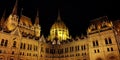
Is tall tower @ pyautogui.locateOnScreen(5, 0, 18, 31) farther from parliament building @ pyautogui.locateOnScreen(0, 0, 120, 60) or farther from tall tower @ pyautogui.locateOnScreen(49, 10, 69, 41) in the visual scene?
tall tower @ pyautogui.locateOnScreen(49, 10, 69, 41)

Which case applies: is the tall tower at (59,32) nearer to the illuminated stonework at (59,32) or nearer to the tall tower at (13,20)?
the illuminated stonework at (59,32)

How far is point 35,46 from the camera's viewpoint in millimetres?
54750

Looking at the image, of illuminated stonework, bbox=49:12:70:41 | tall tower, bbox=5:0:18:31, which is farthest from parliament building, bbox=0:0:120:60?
illuminated stonework, bbox=49:12:70:41

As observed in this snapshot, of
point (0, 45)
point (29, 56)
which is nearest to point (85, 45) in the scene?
point (29, 56)

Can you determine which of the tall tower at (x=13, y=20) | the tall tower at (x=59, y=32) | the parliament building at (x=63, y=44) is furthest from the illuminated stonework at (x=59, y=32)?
the tall tower at (x=13, y=20)

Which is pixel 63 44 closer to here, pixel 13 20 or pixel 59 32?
pixel 59 32

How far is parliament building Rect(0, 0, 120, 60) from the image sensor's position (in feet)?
137

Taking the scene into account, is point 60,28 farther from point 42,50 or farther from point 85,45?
point 85,45

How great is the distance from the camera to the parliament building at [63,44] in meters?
41.9

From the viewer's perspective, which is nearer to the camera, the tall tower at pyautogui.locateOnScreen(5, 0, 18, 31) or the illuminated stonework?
the tall tower at pyautogui.locateOnScreen(5, 0, 18, 31)

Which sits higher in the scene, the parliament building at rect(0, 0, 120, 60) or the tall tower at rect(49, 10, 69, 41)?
the tall tower at rect(49, 10, 69, 41)

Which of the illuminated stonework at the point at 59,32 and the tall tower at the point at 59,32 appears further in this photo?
the tall tower at the point at 59,32

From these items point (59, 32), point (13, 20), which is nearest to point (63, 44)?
point (59, 32)

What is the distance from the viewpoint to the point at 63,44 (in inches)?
2419
